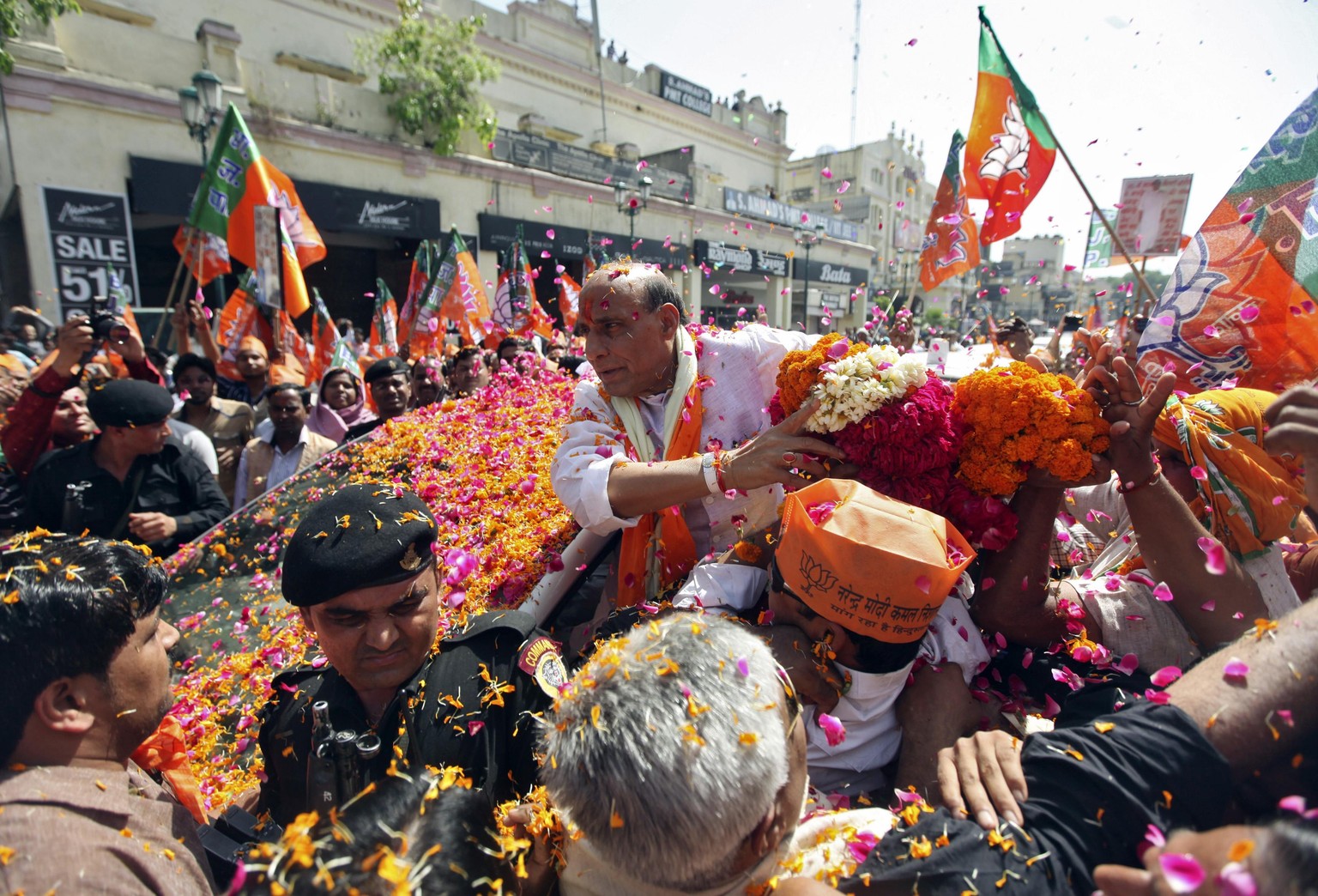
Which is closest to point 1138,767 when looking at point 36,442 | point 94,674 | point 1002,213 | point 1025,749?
point 1025,749

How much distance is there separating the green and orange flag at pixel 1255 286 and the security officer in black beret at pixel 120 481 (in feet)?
16.3

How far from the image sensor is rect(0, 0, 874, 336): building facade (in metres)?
12.9

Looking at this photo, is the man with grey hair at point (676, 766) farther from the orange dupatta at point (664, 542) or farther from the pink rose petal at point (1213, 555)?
the orange dupatta at point (664, 542)

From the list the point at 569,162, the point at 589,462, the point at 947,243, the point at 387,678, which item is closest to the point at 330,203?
the point at 569,162

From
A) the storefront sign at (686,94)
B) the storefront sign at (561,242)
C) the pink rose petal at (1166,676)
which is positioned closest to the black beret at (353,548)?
the pink rose petal at (1166,676)

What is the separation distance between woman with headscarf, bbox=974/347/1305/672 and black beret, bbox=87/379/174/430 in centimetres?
434

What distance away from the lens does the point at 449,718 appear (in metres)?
1.87

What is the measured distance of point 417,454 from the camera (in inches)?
179

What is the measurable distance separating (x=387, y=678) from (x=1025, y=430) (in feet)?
6.50

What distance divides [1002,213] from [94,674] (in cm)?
554

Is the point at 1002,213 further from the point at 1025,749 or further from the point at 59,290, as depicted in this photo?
the point at 59,290

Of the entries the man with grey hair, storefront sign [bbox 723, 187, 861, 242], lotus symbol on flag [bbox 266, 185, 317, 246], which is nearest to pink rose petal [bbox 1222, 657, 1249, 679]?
the man with grey hair

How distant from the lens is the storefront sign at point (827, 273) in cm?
3008

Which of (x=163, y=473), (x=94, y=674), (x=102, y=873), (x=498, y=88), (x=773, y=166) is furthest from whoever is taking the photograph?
(x=773, y=166)
